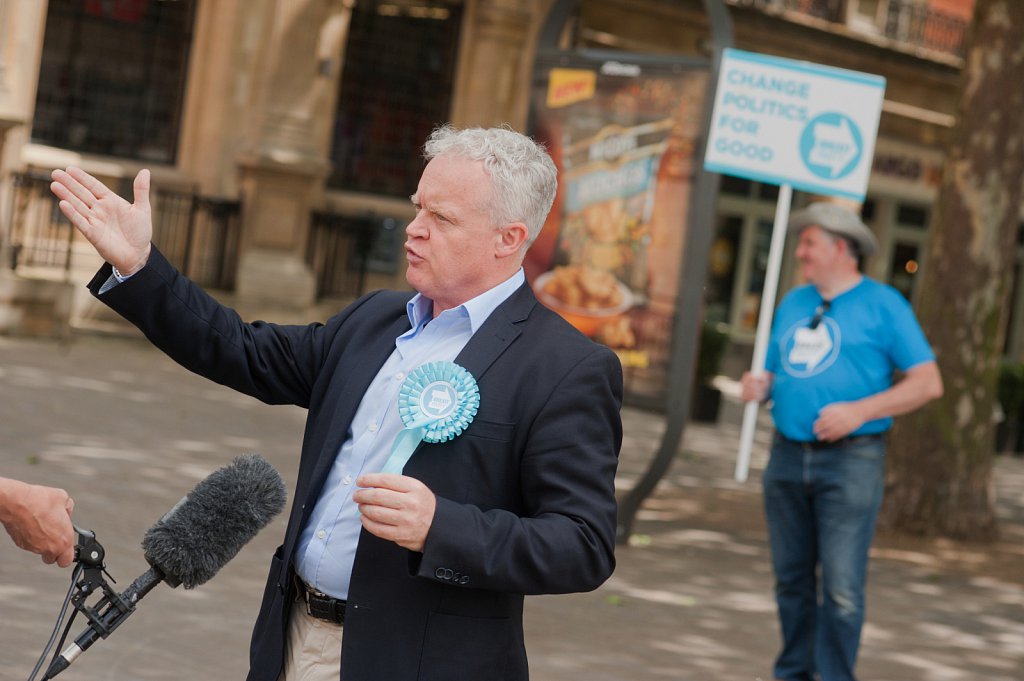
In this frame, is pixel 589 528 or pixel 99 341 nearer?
pixel 589 528

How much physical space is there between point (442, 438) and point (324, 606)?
494 mm

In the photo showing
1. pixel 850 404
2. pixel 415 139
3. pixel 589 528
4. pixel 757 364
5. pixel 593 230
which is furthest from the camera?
pixel 415 139

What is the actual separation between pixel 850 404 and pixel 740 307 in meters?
20.6

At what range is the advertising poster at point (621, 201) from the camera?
9297 mm

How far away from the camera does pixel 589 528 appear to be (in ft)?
9.63

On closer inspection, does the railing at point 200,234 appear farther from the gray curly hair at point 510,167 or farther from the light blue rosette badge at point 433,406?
the light blue rosette badge at point 433,406

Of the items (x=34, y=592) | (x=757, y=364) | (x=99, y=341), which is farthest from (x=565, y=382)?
(x=99, y=341)

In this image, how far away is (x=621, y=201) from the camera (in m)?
9.51

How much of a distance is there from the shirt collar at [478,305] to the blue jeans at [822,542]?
321 cm

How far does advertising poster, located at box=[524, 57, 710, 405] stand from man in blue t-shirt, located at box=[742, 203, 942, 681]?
9.45 ft

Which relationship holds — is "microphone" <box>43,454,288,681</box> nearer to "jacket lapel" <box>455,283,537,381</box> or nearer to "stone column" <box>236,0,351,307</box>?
"jacket lapel" <box>455,283,537,381</box>

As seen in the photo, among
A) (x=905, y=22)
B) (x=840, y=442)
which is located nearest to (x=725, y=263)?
(x=905, y=22)

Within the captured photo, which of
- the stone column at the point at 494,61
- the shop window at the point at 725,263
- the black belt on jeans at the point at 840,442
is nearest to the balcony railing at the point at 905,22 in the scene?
the shop window at the point at 725,263

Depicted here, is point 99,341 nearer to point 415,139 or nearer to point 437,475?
point 415,139
